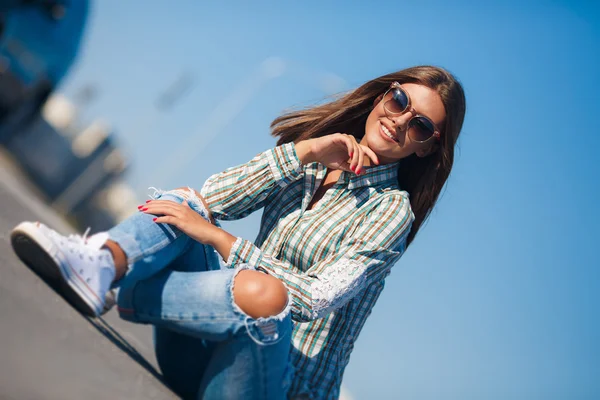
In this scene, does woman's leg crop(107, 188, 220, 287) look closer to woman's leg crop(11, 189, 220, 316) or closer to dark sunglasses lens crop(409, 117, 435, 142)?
woman's leg crop(11, 189, 220, 316)

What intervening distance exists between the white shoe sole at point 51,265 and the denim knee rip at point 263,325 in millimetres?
559

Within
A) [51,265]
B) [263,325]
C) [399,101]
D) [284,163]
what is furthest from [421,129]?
[51,265]

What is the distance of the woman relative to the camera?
103 inches

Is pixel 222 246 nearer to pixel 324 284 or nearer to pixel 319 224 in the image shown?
pixel 324 284

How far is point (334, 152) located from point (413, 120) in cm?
49

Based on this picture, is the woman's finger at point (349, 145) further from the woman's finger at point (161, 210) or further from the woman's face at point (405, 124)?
the woman's finger at point (161, 210)

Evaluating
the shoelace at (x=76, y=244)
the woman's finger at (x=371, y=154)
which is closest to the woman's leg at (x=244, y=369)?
the shoelace at (x=76, y=244)

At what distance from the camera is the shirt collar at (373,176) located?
3662 millimetres

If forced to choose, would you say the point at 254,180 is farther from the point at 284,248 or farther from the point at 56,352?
the point at 56,352

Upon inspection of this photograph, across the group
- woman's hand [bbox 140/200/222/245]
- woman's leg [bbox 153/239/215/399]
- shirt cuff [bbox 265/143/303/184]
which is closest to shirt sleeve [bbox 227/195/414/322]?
woman's hand [bbox 140/200/222/245]

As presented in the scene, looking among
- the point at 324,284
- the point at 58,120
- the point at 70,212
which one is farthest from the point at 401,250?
the point at 58,120

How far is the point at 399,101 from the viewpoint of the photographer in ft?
12.2

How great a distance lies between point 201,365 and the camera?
3.19 metres

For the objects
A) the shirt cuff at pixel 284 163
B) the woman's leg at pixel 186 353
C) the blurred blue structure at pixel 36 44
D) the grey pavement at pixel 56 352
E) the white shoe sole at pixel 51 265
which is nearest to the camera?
the grey pavement at pixel 56 352
